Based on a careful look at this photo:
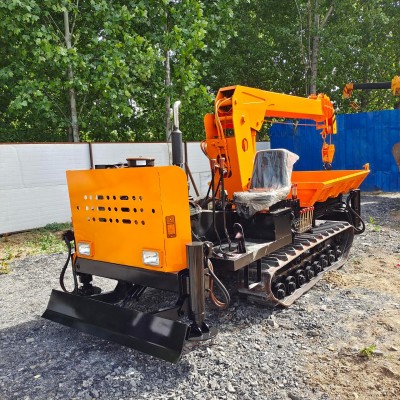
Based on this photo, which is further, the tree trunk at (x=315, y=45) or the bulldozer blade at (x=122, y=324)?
the tree trunk at (x=315, y=45)

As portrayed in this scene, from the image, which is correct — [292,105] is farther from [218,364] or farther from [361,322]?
[218,364]

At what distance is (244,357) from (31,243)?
5831 millimetres

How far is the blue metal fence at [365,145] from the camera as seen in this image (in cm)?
1297

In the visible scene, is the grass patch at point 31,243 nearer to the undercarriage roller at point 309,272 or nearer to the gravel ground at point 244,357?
the gravel ground at point 244,357

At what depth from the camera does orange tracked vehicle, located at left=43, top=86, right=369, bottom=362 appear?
3.27 m

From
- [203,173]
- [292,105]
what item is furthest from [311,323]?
[203,173]

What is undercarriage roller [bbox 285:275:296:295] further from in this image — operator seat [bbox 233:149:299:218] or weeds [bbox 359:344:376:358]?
weeds [bbox 359:344:376:358]

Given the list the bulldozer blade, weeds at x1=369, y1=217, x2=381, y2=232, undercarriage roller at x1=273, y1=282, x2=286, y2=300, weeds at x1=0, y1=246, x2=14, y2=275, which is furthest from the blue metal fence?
the bulldozer blade

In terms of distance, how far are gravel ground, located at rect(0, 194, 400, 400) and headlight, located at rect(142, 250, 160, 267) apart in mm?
846

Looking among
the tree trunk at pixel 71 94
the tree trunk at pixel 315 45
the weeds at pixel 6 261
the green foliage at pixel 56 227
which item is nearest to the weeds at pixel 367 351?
the weeds at pixel 6 261

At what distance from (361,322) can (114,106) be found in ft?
26.9

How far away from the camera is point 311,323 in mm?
3982

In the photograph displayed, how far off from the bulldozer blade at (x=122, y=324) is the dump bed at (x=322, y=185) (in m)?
2.90

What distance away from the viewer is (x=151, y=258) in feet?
11.0
